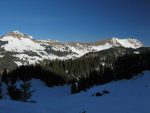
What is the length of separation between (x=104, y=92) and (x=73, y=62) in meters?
123

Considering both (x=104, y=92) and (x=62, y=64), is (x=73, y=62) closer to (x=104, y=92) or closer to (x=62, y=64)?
(x=62, y=64)

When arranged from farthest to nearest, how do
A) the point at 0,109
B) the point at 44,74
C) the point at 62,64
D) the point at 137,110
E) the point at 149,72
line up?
the point at 62,64, the point at 44,74, the point at 149,72, the point at 137,110, the point at 0,109

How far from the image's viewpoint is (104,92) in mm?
61781

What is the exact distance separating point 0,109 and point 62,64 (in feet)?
527

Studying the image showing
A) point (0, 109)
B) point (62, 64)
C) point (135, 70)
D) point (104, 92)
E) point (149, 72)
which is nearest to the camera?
point (0, 109)

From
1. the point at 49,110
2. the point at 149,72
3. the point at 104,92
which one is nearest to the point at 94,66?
the point at 149,72

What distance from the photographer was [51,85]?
5778 inches

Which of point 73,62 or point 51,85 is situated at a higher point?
point 73,62

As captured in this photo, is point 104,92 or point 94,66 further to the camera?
point 94,66

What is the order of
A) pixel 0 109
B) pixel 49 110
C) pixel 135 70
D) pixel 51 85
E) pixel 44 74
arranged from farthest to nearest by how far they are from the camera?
1. pixel 44 74
2. pixel 51 85
3. pixel 135 70
4. pixel 49 110
5. pixel 0 109

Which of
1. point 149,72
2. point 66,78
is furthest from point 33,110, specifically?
point 66,78

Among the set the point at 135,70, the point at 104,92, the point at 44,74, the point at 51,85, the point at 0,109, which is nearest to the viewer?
the point at 0,109

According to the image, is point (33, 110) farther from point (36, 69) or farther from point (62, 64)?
point (62, 64)

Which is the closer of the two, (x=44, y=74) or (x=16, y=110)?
(x=16, y=110)
